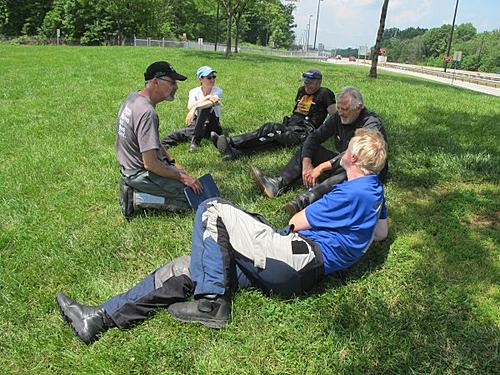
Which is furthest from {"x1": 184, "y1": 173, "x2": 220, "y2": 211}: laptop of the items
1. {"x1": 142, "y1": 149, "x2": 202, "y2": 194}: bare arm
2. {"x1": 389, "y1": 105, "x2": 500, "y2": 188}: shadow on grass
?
{"x1": 389, "y1": 105, "x2": 500, "y2": 188}: shadow on grass

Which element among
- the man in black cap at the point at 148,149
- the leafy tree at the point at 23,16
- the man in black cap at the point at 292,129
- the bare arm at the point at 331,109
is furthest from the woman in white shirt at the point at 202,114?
the leafy tree at the point at 23,16

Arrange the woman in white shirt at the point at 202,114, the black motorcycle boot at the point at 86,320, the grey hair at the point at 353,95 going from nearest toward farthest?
the black motorcycle boot at the point at 86,320 < the grey hair at the point at 353,95 < the woman in white shirt at the point at 202,114

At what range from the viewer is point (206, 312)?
10.1 ft

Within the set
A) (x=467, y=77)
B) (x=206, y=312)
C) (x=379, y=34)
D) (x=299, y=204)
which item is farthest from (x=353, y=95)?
(x=467, y=77)

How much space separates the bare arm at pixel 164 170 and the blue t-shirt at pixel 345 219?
1.66m

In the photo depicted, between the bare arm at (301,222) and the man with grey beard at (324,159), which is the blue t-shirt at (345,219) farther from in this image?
the man with grey beard at (324,159)

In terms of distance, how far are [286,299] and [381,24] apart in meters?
15.8

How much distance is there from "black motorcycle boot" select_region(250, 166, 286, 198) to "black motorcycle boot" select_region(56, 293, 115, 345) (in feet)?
8.29

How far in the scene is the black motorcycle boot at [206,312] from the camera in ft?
10.0

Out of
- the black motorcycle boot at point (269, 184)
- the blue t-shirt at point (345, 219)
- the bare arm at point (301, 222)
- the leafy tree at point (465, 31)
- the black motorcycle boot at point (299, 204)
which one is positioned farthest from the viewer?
the leafy tree at point (465, 31)

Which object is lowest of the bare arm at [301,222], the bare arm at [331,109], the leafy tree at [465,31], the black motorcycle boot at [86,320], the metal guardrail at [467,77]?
the black motorcycle boot at [86,320]

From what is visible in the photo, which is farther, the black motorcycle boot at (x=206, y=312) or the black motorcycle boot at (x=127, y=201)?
the black motorcycle boot at (x=127, y=201)

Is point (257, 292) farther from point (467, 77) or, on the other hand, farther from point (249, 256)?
point (467, 77)

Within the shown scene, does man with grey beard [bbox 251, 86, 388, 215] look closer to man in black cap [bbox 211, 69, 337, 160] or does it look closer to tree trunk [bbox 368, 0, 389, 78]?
man in black cap [bbox 211, 69, 337, 160]
